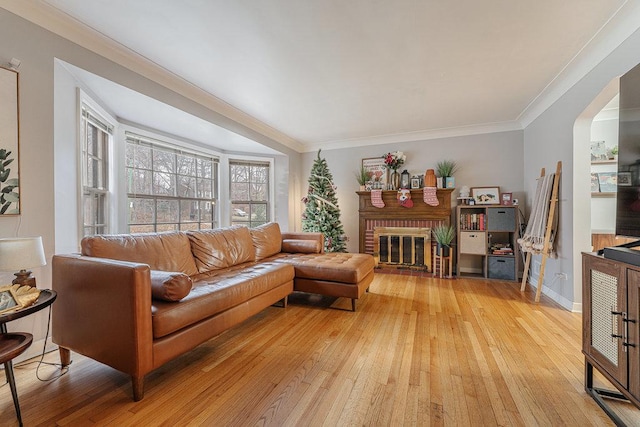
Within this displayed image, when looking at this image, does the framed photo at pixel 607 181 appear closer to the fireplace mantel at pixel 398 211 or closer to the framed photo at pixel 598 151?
the framed photo at pixel 598 151

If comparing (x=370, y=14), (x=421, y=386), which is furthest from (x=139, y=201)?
(x=421, y=386)

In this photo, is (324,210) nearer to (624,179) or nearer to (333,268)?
(333,268)

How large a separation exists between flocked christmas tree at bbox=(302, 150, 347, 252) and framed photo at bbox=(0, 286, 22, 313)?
406 centimetres

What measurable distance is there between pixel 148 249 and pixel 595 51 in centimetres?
418

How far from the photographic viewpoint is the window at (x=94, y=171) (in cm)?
260

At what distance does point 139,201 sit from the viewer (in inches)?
139

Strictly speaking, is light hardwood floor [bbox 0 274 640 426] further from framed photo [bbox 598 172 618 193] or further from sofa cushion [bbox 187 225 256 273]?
framed photo [bbox 598 172 618 193]

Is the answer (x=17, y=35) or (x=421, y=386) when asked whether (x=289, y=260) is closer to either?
(x=421, y=386)

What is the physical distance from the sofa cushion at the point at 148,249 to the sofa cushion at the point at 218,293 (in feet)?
0.98

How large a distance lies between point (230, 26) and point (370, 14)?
104cm

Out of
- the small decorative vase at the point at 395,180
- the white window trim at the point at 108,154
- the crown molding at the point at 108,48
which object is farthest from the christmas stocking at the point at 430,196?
the white window trim at the point at 108,154

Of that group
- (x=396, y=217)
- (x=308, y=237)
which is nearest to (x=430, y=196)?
(x=396, y=217)

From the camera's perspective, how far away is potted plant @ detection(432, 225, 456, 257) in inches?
170

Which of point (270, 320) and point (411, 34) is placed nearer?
point (411, 34)
